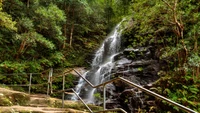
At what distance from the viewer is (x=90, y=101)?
9.36 meters

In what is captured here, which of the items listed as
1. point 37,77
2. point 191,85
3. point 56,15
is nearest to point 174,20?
point 191,85

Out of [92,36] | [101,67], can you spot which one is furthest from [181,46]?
[92,36]

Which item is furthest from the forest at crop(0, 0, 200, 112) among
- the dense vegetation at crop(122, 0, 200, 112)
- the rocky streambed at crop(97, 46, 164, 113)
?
the rocky streambed at crop(97, 46, 164, 113)

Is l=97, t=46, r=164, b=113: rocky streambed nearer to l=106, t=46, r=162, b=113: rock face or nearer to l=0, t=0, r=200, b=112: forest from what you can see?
l=106, t=46, r=162, b=113: rock face

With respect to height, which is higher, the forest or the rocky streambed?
the forest

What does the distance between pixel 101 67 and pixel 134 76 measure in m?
2.85

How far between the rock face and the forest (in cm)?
47

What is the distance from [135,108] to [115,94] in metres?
1.18

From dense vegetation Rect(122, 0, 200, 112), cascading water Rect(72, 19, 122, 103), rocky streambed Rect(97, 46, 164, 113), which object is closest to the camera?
dense vegetation Rect(122, 0, 200, 112)

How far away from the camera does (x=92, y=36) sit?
615 inches

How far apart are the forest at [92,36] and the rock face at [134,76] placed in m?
0.47

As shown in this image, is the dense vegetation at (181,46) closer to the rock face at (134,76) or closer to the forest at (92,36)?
the forest at (92,36)

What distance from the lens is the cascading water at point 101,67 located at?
33.4 ft

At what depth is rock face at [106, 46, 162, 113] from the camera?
8.04 meters
